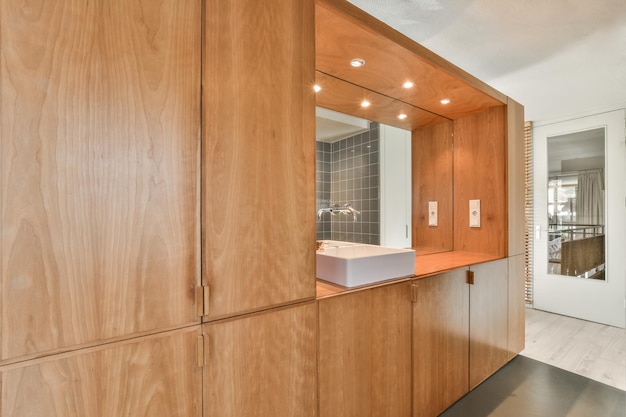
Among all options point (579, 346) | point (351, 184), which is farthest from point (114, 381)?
point (579, 346)

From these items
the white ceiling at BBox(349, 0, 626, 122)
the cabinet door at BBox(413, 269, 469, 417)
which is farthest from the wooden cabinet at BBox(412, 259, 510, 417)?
the white ceiling at BBox(349, 0, 626, 122)

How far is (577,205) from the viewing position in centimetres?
358

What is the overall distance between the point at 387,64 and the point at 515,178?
147cm

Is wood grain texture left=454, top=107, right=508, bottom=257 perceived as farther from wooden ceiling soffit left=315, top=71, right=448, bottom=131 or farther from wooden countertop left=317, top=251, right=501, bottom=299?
wooden ceiling soffit left=315, top=71, right=448, bottom=131

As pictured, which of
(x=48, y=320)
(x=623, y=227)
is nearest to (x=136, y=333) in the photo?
(x=48, y=320)

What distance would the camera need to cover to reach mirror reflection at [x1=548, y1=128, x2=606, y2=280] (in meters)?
3.45

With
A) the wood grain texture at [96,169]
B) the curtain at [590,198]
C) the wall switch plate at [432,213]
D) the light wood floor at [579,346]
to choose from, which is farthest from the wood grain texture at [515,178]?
the wood grain texture at [96,169]

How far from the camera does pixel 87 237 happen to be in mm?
762

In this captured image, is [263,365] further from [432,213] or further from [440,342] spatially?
[432,213]

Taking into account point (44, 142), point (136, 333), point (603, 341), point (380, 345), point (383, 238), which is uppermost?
point (44, 142)

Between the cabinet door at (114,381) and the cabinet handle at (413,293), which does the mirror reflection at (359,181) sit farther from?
the cabinet door at (114,381)

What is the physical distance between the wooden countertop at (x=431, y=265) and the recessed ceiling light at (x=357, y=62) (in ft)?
3.75

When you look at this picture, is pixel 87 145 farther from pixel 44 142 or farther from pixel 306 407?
pixel 306 407

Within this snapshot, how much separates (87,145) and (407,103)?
1.98 m
